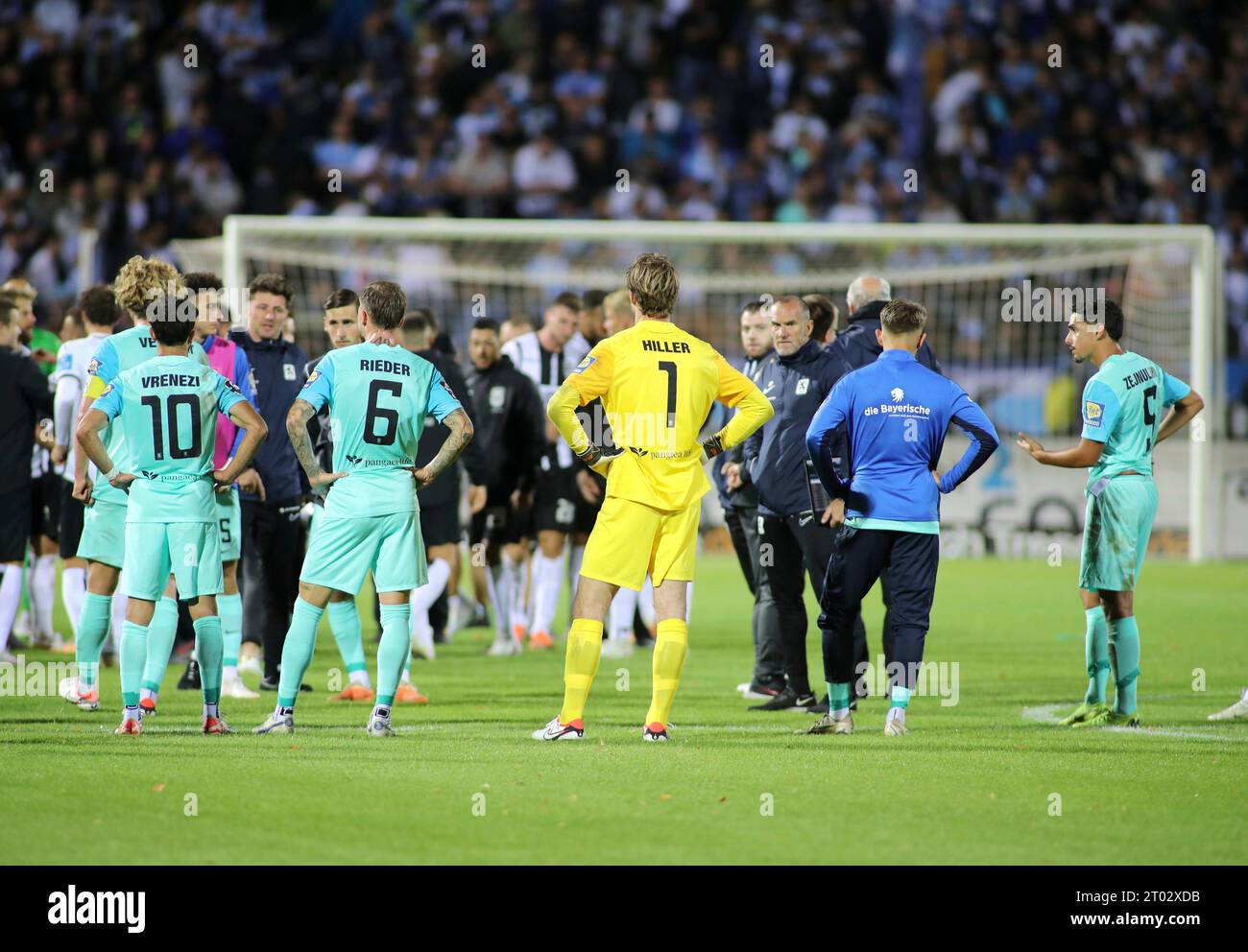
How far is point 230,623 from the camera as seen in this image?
9.30m

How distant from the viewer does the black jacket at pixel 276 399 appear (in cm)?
964

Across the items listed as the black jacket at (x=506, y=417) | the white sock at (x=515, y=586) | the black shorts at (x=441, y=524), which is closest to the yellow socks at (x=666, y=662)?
the black shorts at (x=441, y=524)

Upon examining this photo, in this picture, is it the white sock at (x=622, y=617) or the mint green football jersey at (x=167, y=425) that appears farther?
the white sock at (x=622, y=617)

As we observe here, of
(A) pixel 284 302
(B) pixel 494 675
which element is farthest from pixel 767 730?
(A) pixel 284 302

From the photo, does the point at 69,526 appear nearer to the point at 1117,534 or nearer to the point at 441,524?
the point at 441,524

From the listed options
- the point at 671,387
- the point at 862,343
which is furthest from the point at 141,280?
the point at 862,343

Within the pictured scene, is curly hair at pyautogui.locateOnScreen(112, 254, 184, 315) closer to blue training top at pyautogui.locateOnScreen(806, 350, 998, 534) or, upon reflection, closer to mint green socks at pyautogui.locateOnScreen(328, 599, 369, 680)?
mint green socks at pyautogui.locateOnScreen(328, 599, 369, 680)

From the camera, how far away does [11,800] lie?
19.9ft

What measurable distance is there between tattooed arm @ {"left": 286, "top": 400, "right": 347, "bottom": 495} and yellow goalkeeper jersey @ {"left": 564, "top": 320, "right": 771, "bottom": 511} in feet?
3.91

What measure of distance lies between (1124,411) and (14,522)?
6.76 meters

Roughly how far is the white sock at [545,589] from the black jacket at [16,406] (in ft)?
12.1

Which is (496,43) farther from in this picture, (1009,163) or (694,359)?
Answer: (694,359)

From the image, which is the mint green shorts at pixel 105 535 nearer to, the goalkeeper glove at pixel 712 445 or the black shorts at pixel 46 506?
the goalkeeper glove at pixel 712 445

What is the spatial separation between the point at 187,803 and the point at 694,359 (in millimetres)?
2987
